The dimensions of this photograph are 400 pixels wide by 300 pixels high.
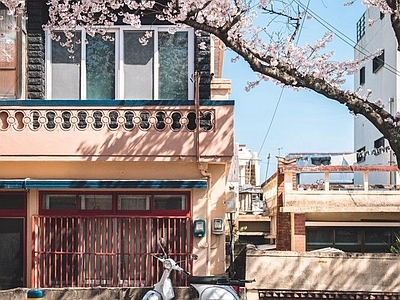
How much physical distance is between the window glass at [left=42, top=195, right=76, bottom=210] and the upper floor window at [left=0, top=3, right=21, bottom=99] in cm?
206

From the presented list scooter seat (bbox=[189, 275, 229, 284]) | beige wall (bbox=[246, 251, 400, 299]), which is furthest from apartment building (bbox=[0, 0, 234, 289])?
scooter seat (bbox=[189, 275, 229, 284])

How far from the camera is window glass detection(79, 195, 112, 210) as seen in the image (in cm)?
1348

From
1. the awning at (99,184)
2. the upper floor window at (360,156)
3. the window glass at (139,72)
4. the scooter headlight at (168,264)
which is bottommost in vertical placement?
the scooter headlight at (168,264)

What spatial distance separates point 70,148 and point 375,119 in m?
6.25

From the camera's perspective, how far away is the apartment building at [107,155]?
516 inches

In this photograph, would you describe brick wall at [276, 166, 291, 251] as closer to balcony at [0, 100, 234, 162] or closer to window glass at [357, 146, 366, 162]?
window glass at [357, 146, 366, 162]

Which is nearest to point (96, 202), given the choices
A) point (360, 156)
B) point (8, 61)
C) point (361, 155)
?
point (8, 61)

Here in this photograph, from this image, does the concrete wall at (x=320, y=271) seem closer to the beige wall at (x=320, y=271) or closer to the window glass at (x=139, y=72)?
the beige wall at (x=320, y=271)

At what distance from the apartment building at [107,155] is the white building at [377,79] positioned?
10015 millimetres

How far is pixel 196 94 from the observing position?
1295 cm

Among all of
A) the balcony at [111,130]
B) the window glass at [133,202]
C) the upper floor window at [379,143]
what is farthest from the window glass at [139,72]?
the upper floor window at [379,143]

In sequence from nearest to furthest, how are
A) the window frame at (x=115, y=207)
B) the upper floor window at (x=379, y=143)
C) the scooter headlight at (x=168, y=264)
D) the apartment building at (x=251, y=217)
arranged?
the scooter headlight at (x=168, y=264) → the window frame at (x=115, y=207) → the apartment building at (x=251, y=217) → the upper floor window at (x=379, y=143)

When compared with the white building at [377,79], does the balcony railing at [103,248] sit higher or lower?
lower

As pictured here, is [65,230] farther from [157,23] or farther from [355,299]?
[355,299]
